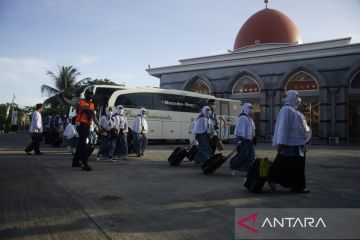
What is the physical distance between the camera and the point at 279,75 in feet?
99.7

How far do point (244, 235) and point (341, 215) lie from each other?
61.7 inches

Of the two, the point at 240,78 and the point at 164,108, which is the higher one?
the point at 240,78

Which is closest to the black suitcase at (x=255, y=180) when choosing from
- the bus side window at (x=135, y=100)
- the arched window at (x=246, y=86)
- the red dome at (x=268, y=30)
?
the bus side window at (x=135, y=100)

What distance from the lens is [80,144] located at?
841 cm

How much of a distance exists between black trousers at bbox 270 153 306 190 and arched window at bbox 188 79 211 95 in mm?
29187

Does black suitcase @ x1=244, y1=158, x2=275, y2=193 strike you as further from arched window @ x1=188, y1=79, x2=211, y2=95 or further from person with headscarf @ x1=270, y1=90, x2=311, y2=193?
arched window @ x1=188, y1=79, x2=211, y2=95

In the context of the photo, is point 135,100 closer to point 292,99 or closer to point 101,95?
point 101,95

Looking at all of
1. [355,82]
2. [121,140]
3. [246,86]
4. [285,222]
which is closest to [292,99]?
[285,222]

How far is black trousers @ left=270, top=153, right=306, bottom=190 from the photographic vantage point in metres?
5.80

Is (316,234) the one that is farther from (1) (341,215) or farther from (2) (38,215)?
(2) (38,215)

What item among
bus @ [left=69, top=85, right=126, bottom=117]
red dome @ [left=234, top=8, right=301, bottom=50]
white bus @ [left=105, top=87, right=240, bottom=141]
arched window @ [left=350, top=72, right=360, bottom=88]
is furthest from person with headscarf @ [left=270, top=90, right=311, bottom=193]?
red dome @ [left=234, top=8, right=301, bottom=50]

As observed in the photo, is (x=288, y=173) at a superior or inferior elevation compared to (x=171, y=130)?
inferior

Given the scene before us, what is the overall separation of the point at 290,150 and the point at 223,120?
1890 cm

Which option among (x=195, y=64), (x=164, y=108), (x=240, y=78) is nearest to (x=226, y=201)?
(x=164, y=108)
